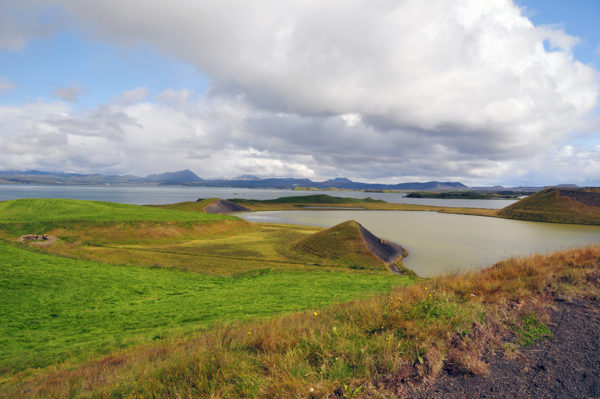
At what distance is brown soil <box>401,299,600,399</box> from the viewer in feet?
14.3

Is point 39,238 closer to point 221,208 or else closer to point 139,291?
point 139,291

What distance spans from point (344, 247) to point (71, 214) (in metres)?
56.1

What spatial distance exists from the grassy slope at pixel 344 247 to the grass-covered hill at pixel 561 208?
91203 mm

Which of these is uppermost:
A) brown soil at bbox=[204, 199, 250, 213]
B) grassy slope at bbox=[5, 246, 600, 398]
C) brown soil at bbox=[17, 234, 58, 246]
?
grassy slope at bbox=[5, 246, 600, 398]

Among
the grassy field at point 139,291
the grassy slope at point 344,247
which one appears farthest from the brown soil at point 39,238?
the grassy slope at point 344,247

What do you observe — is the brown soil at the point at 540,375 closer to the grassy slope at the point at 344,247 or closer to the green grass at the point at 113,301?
the green grass at the point at 113,301

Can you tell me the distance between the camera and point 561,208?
316 ft

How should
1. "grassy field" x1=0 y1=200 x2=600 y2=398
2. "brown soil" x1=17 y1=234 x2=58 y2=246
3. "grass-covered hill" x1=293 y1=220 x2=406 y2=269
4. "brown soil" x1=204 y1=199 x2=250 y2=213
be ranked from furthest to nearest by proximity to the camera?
"brown soil" x1=204 y1=199 x2=250 y2=213 → "brown soil" x1=17 y1=234 x2=58 y2=246 → "grass-covered hill" x1=293 y1=220 x2=406 y2=269 → "grassy field" x1=0 y1=200 x2=600 y2=398

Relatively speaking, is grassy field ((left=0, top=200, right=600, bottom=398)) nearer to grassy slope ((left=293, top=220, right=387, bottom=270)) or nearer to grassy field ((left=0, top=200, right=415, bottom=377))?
grassy field ((left=0, top=200, right=415, bottom=377))

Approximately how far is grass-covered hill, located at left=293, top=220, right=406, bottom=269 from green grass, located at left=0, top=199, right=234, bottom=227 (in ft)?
94.9

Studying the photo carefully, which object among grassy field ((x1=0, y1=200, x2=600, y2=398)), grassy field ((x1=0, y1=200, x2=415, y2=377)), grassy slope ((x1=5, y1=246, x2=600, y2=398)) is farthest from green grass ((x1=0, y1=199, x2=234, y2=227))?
grassy slope ((x1=5, y1=246, x2=600, y2=398))

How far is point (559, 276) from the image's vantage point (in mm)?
9336

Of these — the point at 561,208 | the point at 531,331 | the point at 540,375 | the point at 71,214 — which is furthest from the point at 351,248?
the point at 561,208

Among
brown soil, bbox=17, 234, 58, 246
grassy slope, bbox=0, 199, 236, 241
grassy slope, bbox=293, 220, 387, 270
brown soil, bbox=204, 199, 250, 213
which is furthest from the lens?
brown soil, bbox=204, 199, 250, 213
